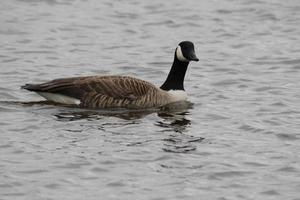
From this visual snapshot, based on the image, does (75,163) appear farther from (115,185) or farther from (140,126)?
(140,126)

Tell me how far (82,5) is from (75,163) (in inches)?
463

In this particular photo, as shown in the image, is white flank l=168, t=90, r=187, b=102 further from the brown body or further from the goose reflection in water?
the brown body

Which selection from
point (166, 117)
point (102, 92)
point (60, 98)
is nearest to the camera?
point (166, 117)

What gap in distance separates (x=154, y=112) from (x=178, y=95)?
80 cm

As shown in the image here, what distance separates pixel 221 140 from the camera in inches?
535

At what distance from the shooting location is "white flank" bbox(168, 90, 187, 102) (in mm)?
16141

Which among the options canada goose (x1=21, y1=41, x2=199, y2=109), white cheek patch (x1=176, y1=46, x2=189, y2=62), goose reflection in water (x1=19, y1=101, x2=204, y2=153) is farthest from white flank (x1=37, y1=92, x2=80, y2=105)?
white cheek patch (x1=176, y1=46, x2=189, y2=62)

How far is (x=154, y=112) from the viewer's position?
51.0 ft

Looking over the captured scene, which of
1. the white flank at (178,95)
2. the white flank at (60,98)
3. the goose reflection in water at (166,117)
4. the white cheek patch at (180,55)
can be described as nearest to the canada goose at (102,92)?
the white flank at (60,98)

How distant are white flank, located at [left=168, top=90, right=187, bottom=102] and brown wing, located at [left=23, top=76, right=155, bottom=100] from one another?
2.01 ft

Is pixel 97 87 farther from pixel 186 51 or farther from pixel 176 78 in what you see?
pixel 186 51

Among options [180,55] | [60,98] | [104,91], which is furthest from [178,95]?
[60,98]

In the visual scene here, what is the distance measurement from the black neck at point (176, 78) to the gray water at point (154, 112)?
1.28 ft

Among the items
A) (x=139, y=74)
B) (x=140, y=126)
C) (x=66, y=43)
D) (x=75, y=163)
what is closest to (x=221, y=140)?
(x=140, y=126)
